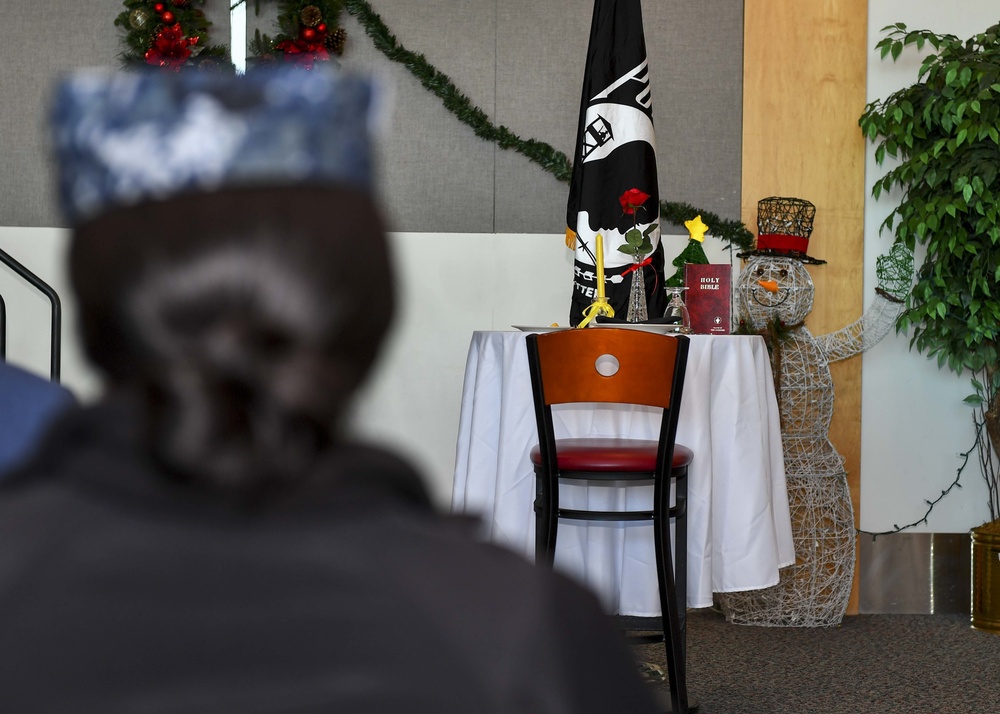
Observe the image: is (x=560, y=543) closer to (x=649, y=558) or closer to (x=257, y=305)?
(x=649, y=558)

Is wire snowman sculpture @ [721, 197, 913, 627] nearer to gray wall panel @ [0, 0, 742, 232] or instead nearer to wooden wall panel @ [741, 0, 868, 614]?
wooden wall panel @ [741, 0, 868, 614]

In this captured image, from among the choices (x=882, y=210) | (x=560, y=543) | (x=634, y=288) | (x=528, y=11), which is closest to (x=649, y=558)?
(x=560, y=543)

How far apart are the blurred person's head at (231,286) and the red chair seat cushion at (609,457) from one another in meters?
1.83

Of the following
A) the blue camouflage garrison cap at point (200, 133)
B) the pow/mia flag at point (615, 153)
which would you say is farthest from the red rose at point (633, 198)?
the blue camouflage garrison cap at point (200, 133)

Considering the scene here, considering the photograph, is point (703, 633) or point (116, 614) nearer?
point (116, 614)

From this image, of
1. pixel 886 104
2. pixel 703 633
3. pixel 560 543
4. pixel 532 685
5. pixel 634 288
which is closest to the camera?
pixel 532 685

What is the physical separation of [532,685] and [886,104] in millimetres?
3607

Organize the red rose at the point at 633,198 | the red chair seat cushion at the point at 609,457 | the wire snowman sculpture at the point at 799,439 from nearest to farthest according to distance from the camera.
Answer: the red chair seat cushion at the point at 609,457, the red rose at the point at 633,198, the wire snowman sculpture at the point at 799,439

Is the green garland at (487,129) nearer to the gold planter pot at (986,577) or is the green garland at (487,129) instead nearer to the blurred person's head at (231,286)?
the gold planter pot at (986,577)

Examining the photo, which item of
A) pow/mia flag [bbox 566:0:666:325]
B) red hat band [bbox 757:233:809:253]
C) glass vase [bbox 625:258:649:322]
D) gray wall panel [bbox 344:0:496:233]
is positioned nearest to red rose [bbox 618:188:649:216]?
glass vase [bbox 625:258:649:322]

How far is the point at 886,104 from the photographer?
3.50 m

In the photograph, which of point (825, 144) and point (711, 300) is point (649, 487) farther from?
point (825, 144)

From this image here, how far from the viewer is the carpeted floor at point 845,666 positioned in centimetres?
256

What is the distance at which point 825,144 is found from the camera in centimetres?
362
